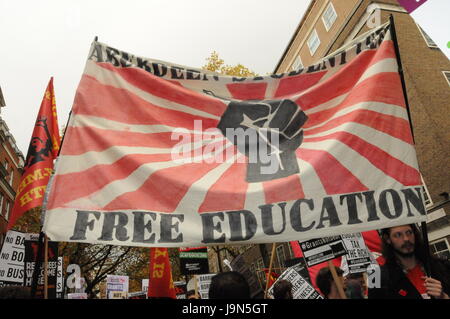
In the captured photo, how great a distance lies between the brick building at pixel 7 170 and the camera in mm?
28014

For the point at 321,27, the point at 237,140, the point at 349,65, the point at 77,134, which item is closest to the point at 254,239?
the point at 237,140

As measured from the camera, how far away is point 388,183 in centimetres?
259

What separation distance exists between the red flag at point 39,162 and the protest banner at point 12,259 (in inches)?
87.0

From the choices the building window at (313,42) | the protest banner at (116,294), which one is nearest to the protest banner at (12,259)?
the protest banner at (116,294)

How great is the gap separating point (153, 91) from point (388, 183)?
2.31 m

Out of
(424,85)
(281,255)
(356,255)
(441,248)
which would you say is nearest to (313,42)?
(424,85)

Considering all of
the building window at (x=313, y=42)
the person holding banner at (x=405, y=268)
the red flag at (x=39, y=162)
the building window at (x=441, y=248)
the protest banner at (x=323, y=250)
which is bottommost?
the person holding banner at (x=405, y=268)

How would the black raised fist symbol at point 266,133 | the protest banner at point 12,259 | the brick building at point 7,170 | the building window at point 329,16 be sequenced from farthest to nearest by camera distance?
the brick building at point 7,170, the building window at point 329,16, the protest banner at point 12,259, the black raised fist symbol at point 266,133

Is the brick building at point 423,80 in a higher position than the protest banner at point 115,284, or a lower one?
higher

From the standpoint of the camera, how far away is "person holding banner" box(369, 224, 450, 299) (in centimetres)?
274

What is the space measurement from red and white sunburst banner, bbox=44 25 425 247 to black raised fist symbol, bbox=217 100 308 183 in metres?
0.01

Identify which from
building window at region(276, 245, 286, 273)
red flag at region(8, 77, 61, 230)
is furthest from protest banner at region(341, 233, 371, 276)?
building window at region(276, 245, 286, 273)

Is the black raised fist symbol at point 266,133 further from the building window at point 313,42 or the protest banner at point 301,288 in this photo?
the building window at point 313,42

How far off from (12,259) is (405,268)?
623 cm
